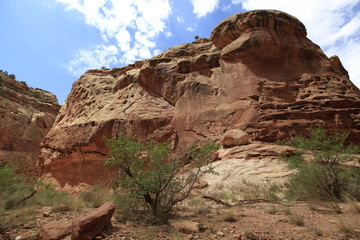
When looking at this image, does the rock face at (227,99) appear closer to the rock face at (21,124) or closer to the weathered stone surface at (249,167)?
the weathered stone surface at (249,167)

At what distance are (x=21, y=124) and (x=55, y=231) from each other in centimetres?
3044

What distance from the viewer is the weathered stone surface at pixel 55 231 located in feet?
13.3

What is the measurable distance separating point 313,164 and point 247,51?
39.5ft

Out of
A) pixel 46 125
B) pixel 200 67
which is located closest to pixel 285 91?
pixel 200 67

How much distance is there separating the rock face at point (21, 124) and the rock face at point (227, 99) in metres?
9.45

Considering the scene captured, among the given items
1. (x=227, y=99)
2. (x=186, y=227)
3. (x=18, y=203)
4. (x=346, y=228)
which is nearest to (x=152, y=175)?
(x=186, y=227)

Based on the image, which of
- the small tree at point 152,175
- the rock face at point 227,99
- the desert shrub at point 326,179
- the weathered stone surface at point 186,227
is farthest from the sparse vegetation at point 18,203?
the rock face at point 227,99

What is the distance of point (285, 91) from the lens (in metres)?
16.5

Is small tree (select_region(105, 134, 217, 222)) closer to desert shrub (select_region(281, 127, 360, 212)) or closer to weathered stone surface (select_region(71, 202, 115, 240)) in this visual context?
weathered stone surface (select_region(71, 202, 115, 240))

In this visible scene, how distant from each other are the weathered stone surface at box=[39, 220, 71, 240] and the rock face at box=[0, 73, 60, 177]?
24304 mm

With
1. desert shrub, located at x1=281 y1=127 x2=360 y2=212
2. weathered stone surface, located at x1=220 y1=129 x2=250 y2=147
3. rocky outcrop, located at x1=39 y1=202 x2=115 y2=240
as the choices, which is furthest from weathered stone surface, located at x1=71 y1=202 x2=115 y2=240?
weathered stone surface, located at x1=220 y1=129 x2=250 y2=147

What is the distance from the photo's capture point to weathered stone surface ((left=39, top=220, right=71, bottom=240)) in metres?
4.06

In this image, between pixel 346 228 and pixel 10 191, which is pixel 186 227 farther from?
pixel 10 191

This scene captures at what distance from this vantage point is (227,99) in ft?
55.4
